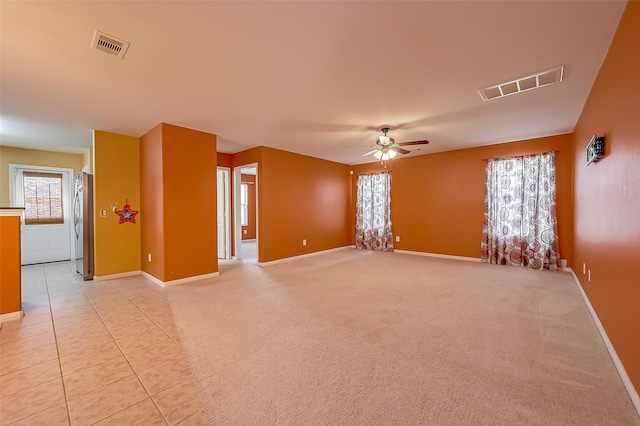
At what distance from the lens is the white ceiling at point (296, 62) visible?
180 cm

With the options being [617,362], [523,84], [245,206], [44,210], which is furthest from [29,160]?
[617,362]

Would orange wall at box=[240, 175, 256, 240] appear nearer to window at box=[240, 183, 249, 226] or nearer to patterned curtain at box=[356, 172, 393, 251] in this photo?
window at box=[240, 183, 249, 226]

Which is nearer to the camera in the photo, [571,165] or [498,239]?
[571,165]

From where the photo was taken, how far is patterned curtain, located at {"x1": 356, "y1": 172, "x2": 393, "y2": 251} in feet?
23.0

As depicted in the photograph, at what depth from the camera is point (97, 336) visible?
2451 mm

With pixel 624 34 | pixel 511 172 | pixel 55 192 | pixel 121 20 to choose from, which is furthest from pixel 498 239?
pixel 55 192

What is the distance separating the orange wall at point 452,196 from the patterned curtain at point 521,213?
15cm

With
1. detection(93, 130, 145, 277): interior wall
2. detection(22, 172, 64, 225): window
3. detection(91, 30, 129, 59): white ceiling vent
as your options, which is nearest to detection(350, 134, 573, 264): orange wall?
detection(93, 130, 145, 277): interior wall

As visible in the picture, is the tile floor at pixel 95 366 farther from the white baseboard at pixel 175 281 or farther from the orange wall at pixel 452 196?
the orange wall at pixel 452 196

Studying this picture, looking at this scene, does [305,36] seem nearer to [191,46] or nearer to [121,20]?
[191,46]

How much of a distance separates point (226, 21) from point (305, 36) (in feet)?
1.90

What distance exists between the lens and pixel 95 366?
198 centimetres

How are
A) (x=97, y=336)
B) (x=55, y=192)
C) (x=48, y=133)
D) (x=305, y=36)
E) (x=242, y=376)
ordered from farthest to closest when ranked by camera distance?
(x=55, y=192)
(x=48, y=133)
(x=97, y=336)
(x=305, y=36)
(x=242, y=376)

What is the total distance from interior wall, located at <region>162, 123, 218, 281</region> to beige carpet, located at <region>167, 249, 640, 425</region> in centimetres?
56
